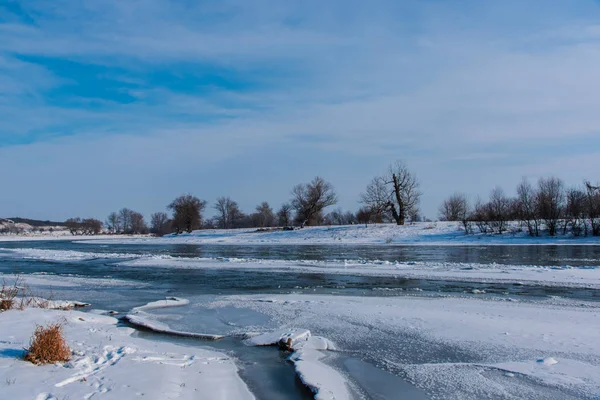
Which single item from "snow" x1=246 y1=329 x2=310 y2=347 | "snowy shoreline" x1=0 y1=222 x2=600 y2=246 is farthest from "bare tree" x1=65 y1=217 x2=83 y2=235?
"snow" x1=246 y1=329 x2=310 y2=347

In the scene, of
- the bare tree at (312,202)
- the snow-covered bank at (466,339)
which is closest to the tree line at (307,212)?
the bare tree at (312,202)

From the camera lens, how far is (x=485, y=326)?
9781mm

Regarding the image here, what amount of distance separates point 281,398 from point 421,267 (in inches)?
666

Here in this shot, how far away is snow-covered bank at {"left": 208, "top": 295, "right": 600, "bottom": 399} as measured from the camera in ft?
21.6

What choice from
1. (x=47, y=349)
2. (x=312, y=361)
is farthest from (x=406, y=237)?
(x=47, y=349)

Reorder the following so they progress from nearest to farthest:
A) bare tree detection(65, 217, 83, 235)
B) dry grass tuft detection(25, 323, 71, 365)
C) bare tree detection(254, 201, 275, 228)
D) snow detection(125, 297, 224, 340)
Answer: dry grass tuft detection(25, 323, 71, 365) < snow detection(125, 297, 224, 340) < bare tree detection(254, 201, 275, 228) < bare tree detection(65, 217, 83, 235)

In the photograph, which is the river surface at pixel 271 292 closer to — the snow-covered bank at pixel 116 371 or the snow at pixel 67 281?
the snow at pixel 67 281

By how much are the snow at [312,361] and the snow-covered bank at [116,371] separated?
100 cm

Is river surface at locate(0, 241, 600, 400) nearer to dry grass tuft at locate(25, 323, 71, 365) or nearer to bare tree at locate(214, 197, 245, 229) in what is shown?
dry grass tuft at locate(25, 323, 71, 365)

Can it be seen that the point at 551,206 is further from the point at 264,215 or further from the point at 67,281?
the point at 264,215

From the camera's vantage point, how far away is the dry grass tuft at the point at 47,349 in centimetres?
652

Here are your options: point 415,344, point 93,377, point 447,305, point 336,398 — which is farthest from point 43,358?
point 447,305

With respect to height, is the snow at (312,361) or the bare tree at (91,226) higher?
the bare tree at (91,226)

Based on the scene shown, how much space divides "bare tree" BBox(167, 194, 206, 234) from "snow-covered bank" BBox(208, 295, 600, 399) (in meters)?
78.1
